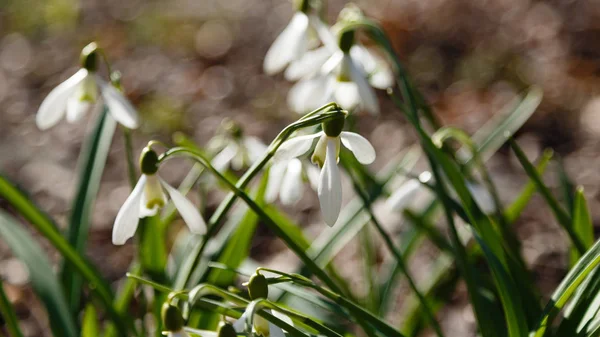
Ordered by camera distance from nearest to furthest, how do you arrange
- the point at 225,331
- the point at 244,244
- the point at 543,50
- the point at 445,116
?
the point at 225,331 → the point at 244,244 → the point at 445,116 → the point at 543,50

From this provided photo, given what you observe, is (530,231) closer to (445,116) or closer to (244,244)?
(445,116)

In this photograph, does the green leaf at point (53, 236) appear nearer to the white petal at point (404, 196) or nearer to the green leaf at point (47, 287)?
the green leaf at point (47, 287)

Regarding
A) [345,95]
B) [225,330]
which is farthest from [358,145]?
[345,95]

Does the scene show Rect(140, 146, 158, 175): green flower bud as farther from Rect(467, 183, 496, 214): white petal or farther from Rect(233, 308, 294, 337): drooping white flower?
Rect(467, 183, 496, 214): white petal

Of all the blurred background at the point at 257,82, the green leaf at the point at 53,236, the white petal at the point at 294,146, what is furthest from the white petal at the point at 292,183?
the blurred background at the point at 257,82

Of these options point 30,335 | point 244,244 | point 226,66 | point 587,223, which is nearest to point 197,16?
point 226,66

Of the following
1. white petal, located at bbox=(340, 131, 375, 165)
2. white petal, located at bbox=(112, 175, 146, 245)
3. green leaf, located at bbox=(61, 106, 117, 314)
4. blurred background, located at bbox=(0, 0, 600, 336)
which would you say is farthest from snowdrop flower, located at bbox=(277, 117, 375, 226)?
blurred background, located at bbox=(0, 0, 600, 336)

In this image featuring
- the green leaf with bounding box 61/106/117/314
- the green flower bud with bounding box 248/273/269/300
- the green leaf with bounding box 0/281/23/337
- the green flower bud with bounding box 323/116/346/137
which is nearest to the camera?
the green flower bud with bounding box 248/273/269/300

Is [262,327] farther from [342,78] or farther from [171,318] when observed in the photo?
[342,78]
